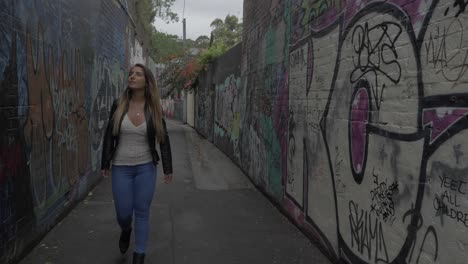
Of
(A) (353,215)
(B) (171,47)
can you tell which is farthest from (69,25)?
(B) (171,47)

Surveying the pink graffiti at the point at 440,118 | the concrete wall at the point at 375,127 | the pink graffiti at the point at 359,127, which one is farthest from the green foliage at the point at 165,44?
the pink graffiti at the point at 440,118

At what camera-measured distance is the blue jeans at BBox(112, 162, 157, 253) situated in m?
4.38

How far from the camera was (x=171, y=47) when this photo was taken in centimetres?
4700

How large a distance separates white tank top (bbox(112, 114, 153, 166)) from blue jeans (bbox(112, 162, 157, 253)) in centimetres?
5

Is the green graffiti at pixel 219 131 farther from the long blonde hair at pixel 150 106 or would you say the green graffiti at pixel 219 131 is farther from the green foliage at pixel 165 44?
the green foliage at pixel 165 44

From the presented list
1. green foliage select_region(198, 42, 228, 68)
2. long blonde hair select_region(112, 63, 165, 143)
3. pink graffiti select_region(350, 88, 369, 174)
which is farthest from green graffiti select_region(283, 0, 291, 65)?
green foliage select_region(198, 42, 228, 68)

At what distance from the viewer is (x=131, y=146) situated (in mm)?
4379

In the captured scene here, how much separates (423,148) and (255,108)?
239 inches

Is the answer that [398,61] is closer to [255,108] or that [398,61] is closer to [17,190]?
[17,190]

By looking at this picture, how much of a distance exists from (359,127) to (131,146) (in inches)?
78.5

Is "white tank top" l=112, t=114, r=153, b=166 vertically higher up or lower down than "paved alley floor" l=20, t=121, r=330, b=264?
higher up

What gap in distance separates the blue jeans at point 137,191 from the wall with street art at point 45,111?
2.95 ft

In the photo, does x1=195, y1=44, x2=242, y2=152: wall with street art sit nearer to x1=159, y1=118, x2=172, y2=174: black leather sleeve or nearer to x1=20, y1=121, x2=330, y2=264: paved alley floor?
x1=20, y1=121, x2=330, y2=264: paved alley floor

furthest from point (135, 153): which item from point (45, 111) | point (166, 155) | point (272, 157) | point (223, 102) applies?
point (223, 102)
